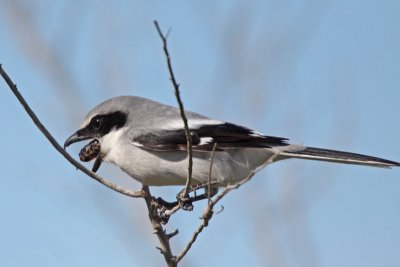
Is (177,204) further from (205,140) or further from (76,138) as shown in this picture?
(76,138)

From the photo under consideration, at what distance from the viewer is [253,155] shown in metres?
3.72

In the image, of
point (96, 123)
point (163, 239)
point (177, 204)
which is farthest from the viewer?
point (96, 123)

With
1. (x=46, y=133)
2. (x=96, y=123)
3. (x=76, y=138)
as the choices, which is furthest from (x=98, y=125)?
(x=46, y=133)

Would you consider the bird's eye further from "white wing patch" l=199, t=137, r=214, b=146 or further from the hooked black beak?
"white wing patch" l=199, t=137, r=214, b=146

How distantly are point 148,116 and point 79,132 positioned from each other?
48 centimetres

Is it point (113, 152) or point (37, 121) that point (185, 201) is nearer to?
point (113, 152)

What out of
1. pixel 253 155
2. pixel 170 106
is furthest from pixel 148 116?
pixel 253 155

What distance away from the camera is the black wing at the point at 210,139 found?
3547 mm

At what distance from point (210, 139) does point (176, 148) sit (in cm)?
21

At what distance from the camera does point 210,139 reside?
356cm

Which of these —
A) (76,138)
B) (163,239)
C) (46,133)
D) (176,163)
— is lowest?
(163,239)

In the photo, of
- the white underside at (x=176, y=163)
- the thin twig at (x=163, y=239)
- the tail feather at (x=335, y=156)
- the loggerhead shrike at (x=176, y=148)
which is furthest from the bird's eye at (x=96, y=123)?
the tail feather at (x=335, y=156)

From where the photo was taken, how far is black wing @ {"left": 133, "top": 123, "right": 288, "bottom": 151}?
3.55m

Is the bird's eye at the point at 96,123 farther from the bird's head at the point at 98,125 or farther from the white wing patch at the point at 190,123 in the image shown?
the white wing patch at the point at 190,123
